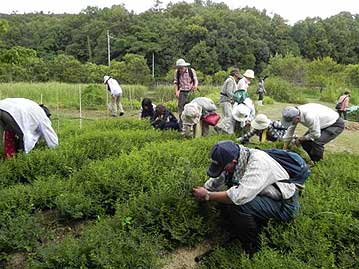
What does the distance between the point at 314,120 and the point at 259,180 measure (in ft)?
8.43

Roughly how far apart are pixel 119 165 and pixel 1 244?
160 cm

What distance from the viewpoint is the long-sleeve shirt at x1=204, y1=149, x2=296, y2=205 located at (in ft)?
10.4

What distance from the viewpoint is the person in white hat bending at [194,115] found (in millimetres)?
6539

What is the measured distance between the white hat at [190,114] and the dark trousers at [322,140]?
1728 mm

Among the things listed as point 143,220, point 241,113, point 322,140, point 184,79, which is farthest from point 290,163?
point 184,79

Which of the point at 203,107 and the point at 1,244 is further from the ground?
the point at 203,107

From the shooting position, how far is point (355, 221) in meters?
3.58

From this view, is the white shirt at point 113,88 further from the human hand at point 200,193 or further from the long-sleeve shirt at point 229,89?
the human hand at point 200,193

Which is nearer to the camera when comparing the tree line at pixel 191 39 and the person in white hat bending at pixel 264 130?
the person in white hat bending at pixel 264 130

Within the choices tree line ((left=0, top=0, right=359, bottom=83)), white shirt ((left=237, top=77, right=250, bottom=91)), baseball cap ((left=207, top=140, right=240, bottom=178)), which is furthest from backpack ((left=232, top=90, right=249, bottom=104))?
tree line ((left=0, top=0, right=359, bottom=83))

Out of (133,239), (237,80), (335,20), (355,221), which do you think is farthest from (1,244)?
(335,20)

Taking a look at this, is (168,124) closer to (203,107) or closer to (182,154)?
(203,107)

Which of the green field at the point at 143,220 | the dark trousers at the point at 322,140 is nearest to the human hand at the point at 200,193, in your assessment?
the green field at the point at 143,220

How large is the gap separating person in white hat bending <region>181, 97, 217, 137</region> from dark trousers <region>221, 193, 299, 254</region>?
308 cm
